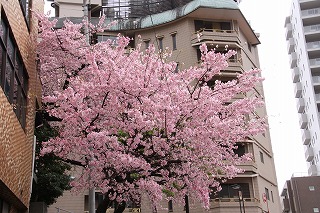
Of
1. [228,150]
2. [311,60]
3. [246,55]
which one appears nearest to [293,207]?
[311,60]

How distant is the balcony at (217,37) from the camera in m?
33.7

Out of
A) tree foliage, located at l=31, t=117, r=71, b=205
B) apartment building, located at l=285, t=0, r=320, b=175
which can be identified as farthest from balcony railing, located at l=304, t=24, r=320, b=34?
tree foliage, located at l=31, t=117, r=71, b=205

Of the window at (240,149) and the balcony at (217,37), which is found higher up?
the balcony at (217,37)

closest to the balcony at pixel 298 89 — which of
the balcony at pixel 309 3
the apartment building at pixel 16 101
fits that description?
the balcony at pixel 309 3

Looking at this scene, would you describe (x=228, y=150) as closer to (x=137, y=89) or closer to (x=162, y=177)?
(x=162, y=177)

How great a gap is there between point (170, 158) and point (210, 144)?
1.50m

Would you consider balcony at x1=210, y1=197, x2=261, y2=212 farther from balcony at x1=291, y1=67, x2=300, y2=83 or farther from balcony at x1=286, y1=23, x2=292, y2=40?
balcony at x1=286, y1=23, x2=292, y2=40

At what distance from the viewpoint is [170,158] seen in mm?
14656

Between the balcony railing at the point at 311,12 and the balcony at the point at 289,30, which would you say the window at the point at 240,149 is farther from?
the balcony at the point at 289,30

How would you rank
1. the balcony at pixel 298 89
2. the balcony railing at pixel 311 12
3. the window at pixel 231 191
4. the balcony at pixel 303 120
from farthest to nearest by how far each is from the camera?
the balcony at pixel 298 89
the balcony at pixel 303 120
the balcony railing at pixel 311 12
the window at pixel 231 191

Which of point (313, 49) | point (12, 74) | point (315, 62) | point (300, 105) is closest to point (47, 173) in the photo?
point (12, 74)

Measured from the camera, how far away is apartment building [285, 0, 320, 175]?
57469 mm

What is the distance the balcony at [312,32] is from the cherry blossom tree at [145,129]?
4740cm

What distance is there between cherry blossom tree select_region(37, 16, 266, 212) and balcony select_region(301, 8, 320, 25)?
4840 centimetres
